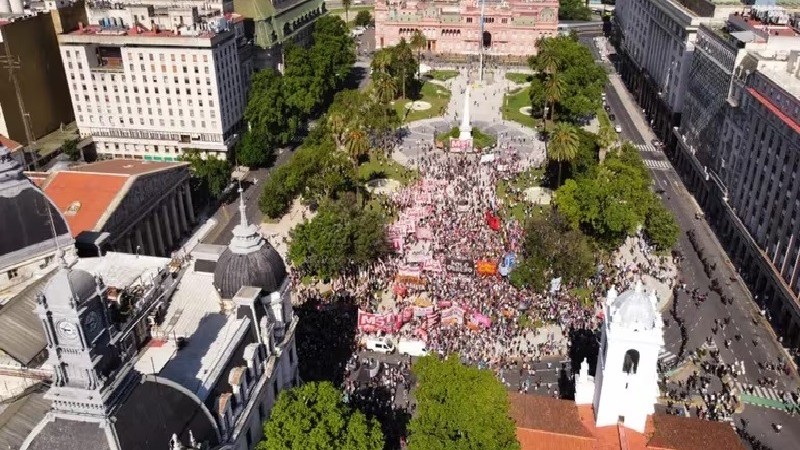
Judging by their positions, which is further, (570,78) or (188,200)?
(570,78)

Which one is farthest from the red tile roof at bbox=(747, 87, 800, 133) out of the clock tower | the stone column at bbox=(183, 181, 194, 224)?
the stone column at bbox=(183, 181, 194, 224)

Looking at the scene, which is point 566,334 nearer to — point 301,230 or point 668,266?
point 668,266

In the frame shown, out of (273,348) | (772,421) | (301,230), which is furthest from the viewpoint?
(301,230)

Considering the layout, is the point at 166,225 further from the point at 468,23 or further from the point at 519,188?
the point at 468,23

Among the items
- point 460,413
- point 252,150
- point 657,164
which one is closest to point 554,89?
point 657,164

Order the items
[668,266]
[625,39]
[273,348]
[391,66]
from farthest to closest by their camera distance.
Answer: [625,39] → [391,66] → [668,266] → [273,348]

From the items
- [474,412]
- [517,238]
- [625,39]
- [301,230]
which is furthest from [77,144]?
[625,39]

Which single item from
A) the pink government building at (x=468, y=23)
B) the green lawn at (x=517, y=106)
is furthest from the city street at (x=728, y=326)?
the pink government building at (x=468, y=23)

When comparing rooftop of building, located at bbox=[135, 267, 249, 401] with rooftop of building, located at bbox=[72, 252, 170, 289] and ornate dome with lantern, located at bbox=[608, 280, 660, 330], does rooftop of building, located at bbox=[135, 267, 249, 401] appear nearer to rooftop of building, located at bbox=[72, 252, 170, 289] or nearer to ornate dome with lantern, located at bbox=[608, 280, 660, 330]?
rooftop of building, located at bbox=[72, 252, 170, 289]
